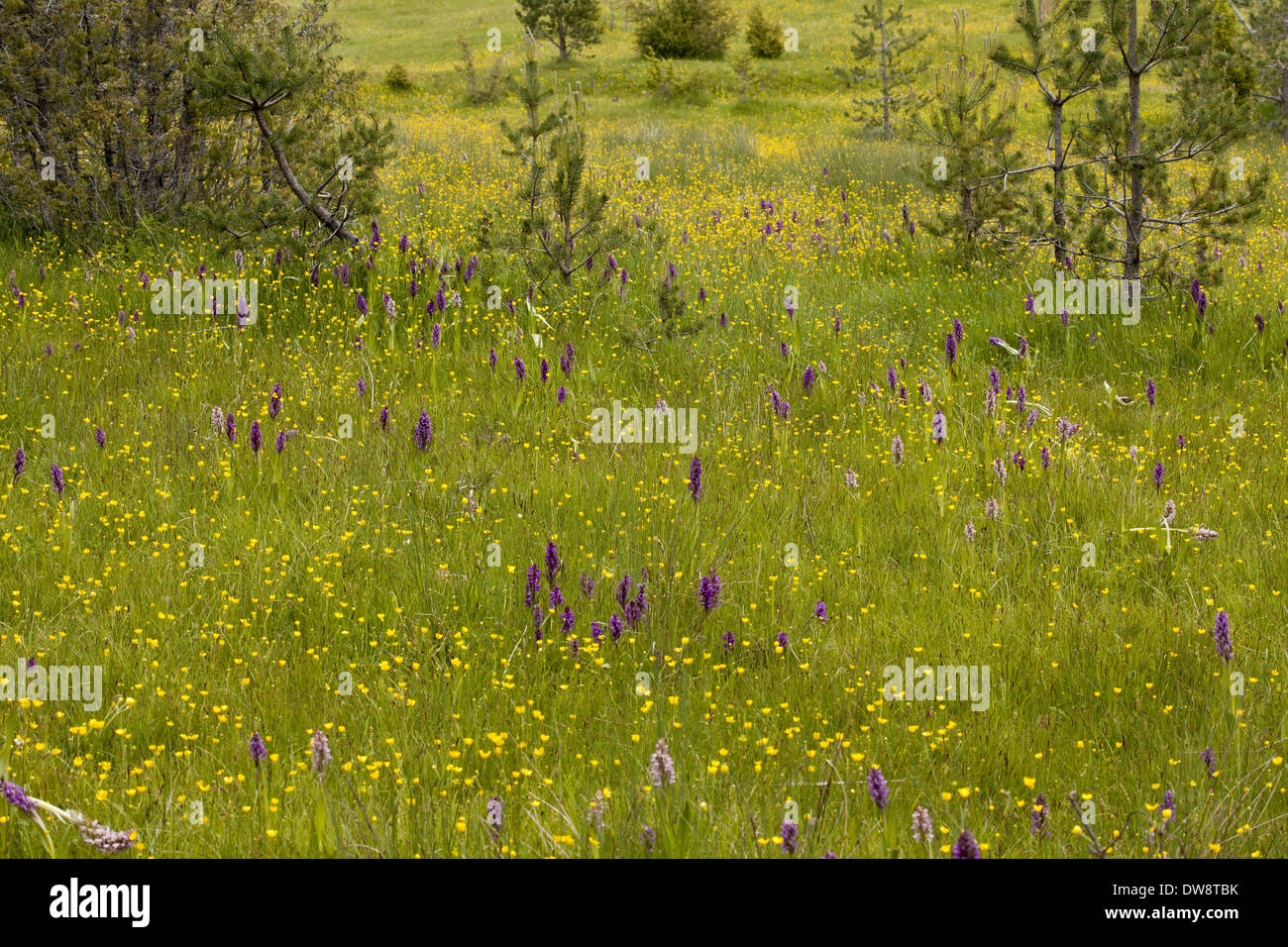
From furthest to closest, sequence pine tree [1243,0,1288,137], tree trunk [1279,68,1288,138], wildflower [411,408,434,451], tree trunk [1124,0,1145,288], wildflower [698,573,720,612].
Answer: pine tree [1243,0,1288,137]
tree trunk [1279,68,1288,138]
tree trunk [1124,0,1145,288]
wildflower [411,408,434,451]
wildflower [698,573,720,612]

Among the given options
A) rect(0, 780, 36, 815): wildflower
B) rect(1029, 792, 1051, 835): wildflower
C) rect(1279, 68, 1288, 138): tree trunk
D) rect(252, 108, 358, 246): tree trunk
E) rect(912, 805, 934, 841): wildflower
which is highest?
rect(1279, 68, 1288, 138): tree trunk

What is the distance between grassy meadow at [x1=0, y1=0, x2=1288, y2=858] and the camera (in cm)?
294

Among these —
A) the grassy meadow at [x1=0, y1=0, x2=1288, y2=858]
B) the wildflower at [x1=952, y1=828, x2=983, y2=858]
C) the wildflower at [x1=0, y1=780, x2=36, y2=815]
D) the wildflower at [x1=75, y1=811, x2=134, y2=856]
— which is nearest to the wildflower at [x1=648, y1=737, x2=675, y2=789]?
the grassy meadow at [x1=0, y1=0, x2=1288, y2=858]

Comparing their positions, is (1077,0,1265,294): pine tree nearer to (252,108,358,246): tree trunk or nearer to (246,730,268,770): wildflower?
(252,108,358,246): tree trunk

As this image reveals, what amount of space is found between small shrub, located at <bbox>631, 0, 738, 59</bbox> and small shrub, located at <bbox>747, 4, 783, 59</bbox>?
103 centimetres

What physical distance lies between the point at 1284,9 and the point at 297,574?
2827 cm

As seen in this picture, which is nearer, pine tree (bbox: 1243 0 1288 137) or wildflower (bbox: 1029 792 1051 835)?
wildflower (bbox: 1029 792 1051 835)

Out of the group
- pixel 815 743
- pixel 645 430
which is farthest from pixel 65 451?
pixel 815 743

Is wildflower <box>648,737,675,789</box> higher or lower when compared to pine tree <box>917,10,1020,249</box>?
lower

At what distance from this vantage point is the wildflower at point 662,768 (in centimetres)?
250

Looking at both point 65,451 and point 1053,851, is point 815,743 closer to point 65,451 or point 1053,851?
point 1053,851

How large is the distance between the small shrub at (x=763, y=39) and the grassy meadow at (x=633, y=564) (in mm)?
37664

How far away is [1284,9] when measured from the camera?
23750 millimetres
